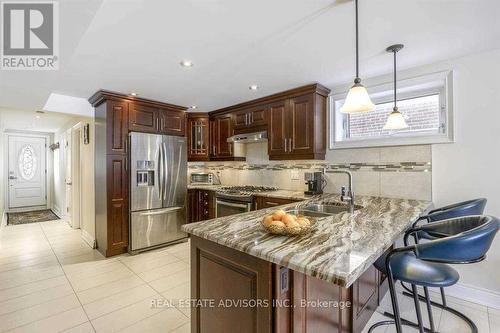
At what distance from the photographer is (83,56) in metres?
2.28

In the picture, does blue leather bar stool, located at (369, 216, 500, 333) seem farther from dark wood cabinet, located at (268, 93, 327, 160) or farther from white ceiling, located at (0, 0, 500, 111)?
dark wood cabinet, located at (268, 93, 327, 160)

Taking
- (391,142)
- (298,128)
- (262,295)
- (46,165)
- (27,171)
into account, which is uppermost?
(298,128)

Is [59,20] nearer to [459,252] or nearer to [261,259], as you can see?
[261,259]

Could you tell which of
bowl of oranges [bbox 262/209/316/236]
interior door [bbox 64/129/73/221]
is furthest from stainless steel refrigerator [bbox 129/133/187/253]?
bowl of oranges [bbox 262/209/316/236]

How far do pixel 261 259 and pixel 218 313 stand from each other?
517mm

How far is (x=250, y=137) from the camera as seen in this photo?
385 cm

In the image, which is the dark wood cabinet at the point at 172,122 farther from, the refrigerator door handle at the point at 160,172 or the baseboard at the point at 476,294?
the baseboard at the point at 476,294

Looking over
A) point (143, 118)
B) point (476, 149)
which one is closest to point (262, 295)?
point (476, 149)

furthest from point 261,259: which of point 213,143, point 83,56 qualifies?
point 213,143

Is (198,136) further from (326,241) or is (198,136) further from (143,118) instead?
(326,241)

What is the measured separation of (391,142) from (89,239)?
4.66m

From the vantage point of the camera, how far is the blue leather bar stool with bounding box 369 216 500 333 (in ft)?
3.93

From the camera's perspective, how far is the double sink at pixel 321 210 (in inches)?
93.4

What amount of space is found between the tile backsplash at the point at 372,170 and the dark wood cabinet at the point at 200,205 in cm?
103
